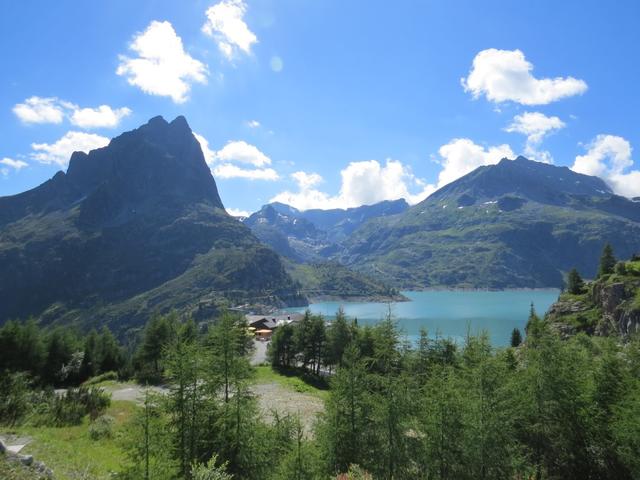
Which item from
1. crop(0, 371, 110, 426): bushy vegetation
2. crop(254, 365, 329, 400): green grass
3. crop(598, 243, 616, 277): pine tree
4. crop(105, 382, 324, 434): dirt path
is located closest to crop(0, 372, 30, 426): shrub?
crop(0, 371, 110, 426): bushy vegetation

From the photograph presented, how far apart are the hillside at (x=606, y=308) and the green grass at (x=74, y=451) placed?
164ft

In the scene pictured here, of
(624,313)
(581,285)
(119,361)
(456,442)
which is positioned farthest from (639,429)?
(119,361)

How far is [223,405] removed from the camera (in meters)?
17.1

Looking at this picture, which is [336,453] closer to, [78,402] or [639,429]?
[639,429]

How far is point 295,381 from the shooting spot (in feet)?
177

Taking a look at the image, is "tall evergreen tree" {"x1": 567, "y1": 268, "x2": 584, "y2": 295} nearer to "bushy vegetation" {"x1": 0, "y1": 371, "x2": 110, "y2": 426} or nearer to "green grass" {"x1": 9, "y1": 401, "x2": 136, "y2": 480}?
"green grass" {"x1": 9, "y1": 401, "x2": 136, "y2": 480}

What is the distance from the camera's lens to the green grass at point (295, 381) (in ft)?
165

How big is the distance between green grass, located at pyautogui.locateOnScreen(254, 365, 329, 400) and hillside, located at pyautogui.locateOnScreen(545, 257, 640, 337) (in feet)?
115

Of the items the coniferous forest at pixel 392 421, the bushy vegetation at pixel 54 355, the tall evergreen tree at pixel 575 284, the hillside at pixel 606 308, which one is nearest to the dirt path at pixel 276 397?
the bushy vegetation at pixel 54 355

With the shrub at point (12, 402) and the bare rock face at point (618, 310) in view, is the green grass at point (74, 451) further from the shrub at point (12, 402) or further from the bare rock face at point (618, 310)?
the bare rock face at point (618, 310)

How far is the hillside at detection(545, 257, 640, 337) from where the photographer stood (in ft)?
152

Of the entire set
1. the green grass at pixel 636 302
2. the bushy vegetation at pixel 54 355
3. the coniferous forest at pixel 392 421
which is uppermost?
the green grass at pixel 636 302

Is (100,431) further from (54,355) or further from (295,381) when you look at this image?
(54,355)

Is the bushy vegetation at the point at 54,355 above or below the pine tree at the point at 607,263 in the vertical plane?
below
